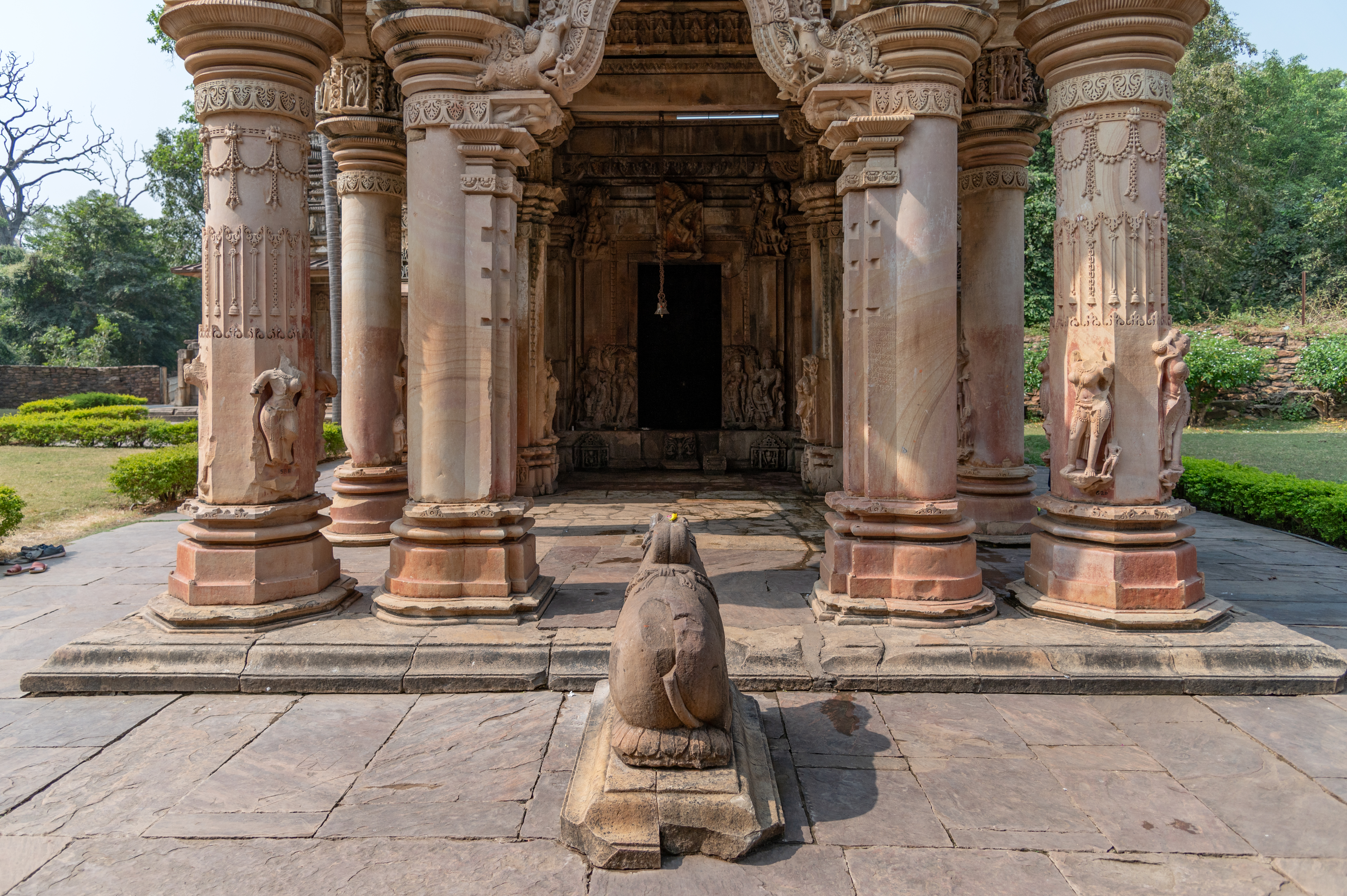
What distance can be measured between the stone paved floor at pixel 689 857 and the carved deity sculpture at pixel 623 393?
8.52 meters

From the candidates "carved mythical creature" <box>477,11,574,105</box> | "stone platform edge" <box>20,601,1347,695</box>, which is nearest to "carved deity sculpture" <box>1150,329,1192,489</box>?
"stone platform edge" <box>20,601,1347,695</box>

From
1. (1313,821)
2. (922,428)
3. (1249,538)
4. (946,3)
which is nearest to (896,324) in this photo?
(922,428)

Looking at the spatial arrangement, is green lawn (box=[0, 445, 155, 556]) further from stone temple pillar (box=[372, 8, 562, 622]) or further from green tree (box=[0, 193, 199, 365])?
green tree (box=[0, 193, 199, 365])

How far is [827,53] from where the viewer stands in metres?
5.82

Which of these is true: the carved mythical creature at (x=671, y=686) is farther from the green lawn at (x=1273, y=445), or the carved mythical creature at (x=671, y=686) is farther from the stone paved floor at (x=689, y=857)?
the green lawn at (x=1273, y=445)

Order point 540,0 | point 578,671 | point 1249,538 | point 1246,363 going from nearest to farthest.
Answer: point 578,671
point 540,0
point 1249,538
point 1246,363

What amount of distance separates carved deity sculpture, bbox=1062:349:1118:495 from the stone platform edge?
1030 millimetres

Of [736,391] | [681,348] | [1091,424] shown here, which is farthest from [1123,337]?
[681,348]

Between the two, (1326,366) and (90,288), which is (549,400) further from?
(90,288)

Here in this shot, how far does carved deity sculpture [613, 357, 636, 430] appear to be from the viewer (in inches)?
559

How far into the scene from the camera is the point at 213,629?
215 inches

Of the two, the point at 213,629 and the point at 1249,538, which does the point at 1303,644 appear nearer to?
the point at 1249,538

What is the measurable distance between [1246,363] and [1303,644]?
19.8 meters

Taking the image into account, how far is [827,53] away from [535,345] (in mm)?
6050
